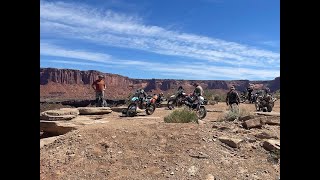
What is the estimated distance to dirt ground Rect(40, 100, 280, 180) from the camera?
25.9ft

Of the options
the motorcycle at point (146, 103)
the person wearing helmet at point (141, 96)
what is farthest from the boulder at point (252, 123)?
the person wearing helmet at point (141, 96)

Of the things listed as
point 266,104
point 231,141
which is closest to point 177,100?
point 266,104

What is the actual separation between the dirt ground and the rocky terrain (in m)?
69.4

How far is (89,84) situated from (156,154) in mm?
86928

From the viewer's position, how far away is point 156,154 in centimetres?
862

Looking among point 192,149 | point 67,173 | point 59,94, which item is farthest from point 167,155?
point 59,94

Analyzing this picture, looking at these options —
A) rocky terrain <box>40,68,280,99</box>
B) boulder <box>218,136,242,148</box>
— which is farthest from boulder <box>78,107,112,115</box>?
rocky terrain <box>40,68,280,99</box>

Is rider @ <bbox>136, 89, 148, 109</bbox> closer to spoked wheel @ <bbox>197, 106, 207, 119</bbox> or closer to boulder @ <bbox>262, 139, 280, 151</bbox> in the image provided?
spoked wheel @ <bbox>197, 106, 207, 119</bbox>

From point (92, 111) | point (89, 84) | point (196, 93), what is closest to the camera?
point (196, 93)

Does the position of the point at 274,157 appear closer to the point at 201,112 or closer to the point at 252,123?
the point at 252,123

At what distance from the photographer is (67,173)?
7.94 metres
